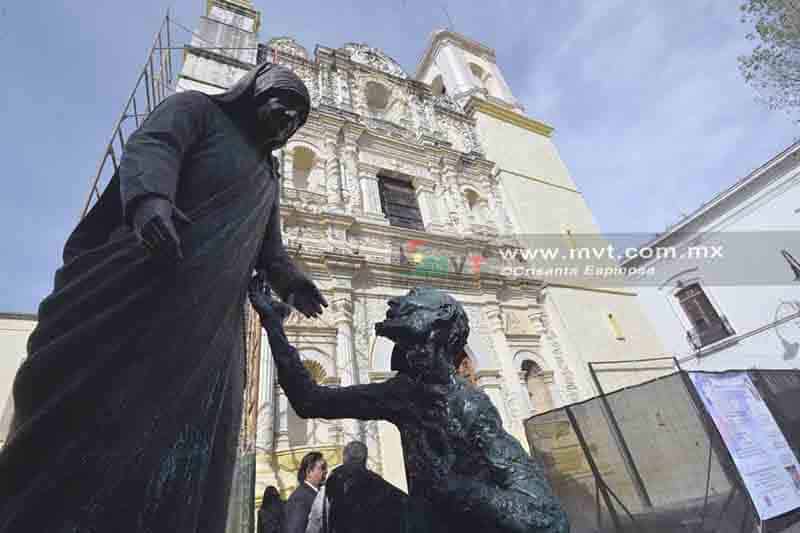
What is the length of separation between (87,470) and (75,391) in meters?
0.13

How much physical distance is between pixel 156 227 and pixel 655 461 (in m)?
5.35

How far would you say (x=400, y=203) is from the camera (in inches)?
347

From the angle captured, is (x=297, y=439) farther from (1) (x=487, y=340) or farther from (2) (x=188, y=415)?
(2) (x=188, y=415)

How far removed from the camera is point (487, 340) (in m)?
7.20

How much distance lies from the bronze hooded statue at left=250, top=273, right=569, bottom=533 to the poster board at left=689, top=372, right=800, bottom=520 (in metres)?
4.27

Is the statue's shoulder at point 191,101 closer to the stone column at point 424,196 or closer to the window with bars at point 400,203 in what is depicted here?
A: the window with bars at point 400,203

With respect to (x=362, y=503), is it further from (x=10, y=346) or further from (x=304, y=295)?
(x=10, y=346)

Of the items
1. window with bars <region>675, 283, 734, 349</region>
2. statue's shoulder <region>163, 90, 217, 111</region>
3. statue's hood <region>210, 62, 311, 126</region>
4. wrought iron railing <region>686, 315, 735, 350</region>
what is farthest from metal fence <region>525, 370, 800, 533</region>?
window with bars <region>675, 283, 734, 349</region>

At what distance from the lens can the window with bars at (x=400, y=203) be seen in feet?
27.6

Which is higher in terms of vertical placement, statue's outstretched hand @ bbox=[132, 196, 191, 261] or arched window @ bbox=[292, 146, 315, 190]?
arched window @ bbox=[292, 146, 315, 190]

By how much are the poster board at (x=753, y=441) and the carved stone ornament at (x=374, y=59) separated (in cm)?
1095

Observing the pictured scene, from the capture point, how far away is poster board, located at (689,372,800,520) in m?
3.55

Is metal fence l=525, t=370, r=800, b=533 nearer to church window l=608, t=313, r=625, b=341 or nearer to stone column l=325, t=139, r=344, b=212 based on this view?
church window l=608, t=313, r=625, b=341

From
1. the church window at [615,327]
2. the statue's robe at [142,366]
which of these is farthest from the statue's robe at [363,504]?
the church window at [615,327]
